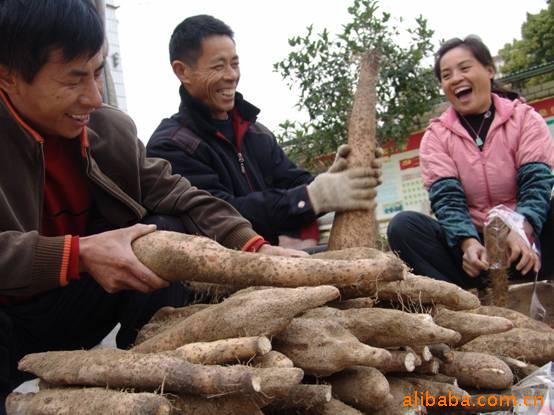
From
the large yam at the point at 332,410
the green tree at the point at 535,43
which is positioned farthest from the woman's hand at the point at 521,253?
the green tree at the point at 535,43

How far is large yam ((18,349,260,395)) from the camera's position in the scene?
4.47 ft

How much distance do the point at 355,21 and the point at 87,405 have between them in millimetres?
4835

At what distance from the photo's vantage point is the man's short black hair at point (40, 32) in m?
1.82

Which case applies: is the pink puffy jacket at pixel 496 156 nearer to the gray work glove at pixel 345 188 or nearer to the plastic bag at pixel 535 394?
the gray work glove at pixel 345 188

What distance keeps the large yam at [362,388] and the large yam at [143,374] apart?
373 mm

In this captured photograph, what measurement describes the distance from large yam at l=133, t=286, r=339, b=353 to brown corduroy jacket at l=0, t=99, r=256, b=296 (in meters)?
0.41

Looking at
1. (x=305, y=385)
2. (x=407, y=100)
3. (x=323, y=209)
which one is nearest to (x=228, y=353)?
(x=305, y=385)

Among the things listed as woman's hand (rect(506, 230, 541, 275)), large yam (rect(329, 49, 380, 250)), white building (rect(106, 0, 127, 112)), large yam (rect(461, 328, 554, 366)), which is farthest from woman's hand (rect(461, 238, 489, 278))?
white building (rect(106, 0, 127, 112))

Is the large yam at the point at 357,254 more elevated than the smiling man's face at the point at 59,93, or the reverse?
the smiling man's face at the point at 59,93

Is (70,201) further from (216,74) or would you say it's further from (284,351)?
(216,74)

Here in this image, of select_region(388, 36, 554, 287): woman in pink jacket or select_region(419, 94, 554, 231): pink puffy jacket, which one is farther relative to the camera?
select_region(419, 94, 554, 231): pink puffy jacket

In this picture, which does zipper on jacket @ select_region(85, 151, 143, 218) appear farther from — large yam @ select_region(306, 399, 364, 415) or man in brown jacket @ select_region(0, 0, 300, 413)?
large yam @ select_region(306, 399, 364, 415)

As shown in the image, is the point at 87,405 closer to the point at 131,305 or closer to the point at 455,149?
the point at 131,305

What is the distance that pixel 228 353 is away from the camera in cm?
148
